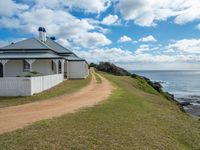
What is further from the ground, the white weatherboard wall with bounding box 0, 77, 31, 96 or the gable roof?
A: the gable roof

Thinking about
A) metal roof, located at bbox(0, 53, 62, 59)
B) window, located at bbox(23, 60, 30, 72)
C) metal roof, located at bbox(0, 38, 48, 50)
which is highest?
metal roof, located at bbox(0, 38, 48, 50)

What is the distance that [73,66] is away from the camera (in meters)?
39.6

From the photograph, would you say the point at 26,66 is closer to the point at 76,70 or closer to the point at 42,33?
the point at 76,70

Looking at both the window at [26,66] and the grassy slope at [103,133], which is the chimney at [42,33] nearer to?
the window at [26,66]

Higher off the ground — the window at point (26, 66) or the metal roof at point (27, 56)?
the metal roof at point (27, 56)

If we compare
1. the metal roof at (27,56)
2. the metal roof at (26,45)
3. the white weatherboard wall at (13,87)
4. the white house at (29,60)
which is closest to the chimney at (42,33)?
the white house at (29,60)

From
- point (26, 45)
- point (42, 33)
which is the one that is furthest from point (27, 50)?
point (42, 33)

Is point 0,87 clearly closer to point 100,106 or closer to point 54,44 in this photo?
point 100,106

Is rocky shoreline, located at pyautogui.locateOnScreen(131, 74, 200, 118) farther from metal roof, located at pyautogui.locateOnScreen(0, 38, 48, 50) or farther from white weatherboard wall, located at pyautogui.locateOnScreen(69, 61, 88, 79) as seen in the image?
metal roof, located at pyautogui.locateOnScreen(0, 38, 48, 50)

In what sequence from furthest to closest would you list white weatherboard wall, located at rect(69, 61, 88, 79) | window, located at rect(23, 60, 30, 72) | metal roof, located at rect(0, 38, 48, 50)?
white weatherboard wall, located at rect(69, 61, 88, 79), metal roof, located at rect(0, 38, 48, 50), window, located at rect(23, 60, 30, 72)

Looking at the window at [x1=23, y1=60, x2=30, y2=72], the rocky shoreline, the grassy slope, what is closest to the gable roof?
the window at [x1=23, y1=60, x2=30, y2=72]

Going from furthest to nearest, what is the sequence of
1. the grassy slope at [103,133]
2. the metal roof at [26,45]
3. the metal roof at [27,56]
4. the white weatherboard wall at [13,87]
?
the metal roof at [26,45]
the metal roof at [27,56]
the white weatherboard wall at [13,87]
the grassy slope at [103,133]

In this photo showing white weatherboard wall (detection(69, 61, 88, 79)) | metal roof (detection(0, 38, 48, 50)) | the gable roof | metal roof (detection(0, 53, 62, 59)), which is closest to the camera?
metal roof (detection(0, 53, 62, 59))

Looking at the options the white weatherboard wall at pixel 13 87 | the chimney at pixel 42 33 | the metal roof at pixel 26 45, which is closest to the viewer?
the white weatherboard wall at pixel 13 87
